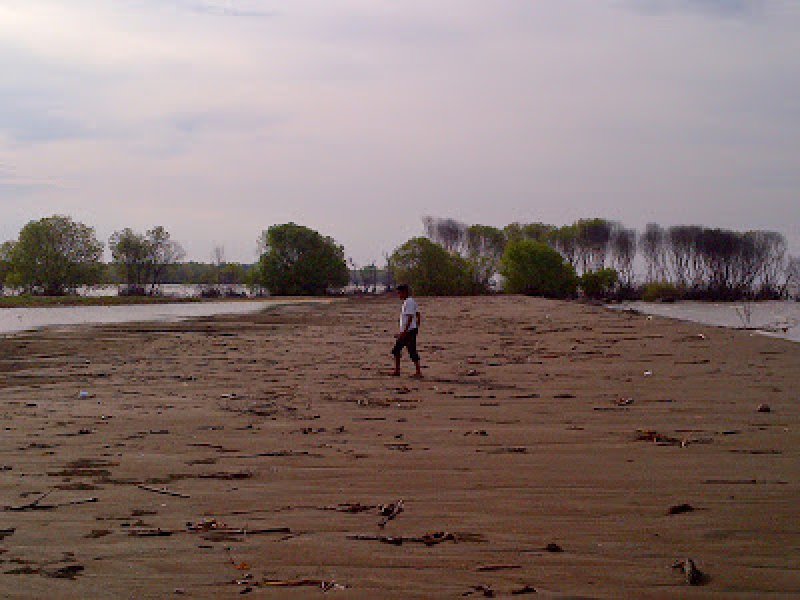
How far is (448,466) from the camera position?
591cm

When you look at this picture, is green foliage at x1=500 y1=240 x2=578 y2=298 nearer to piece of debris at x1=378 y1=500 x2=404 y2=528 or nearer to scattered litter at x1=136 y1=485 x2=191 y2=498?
scattered litter at x1=136 y1=485 x2=191 y2=498

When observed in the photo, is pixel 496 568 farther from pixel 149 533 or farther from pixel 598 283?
pixel 598 283

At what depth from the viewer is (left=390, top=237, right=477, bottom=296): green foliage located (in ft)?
271

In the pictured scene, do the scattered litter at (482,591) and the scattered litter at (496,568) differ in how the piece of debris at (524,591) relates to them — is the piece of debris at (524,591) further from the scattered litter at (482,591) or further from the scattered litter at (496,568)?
the scattered litter at (496,568)

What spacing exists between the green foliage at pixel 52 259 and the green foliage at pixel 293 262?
20.3m

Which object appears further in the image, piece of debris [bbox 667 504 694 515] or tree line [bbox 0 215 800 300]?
tree line [bbox 0 215 800 300]

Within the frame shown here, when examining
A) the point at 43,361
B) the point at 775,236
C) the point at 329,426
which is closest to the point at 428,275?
the point at 775,236

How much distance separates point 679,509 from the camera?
4.70m

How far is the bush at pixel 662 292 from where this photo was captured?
94.2m

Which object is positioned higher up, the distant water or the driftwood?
the driftwood

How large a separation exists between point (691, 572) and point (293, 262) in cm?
8792

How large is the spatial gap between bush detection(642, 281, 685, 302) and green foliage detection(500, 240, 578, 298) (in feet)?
49.1

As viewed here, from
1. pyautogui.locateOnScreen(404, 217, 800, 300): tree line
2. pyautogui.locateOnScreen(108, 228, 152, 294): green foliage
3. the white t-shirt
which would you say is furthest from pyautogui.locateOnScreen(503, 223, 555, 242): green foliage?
the white t-shirt

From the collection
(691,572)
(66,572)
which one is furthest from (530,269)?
(66,572)
